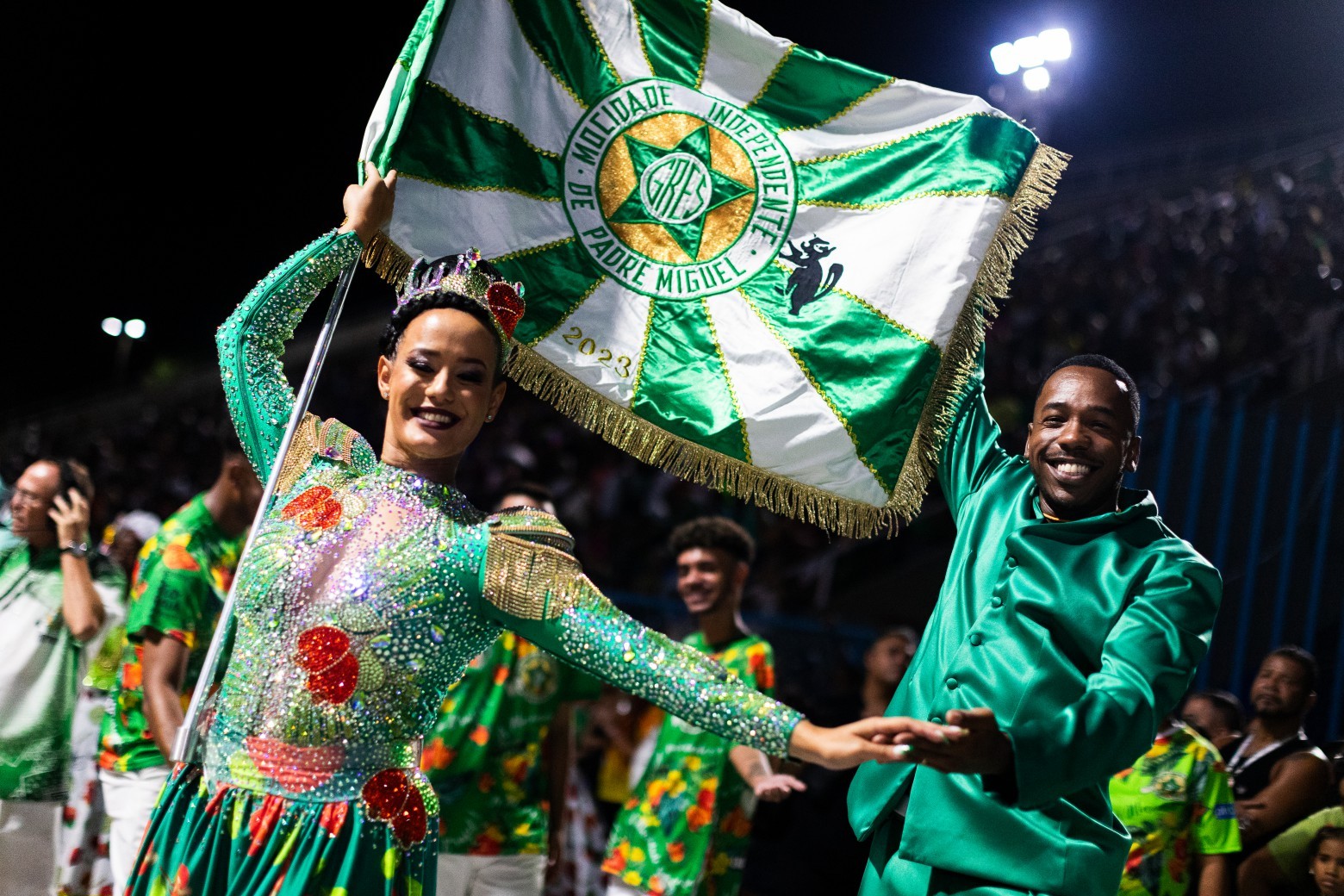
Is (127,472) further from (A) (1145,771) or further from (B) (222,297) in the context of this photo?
(A) (1145,771)

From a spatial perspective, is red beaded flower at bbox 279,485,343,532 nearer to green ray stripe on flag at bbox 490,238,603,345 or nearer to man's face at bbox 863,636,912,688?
green ray stripe on flag at bbox 490,238,603,345

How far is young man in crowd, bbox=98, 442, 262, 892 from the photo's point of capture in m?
4.34

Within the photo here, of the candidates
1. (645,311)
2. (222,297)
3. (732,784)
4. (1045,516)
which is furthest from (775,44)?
(222,297)

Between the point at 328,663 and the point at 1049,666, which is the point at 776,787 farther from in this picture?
the point at 328,663

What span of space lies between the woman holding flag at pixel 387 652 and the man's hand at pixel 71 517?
2825mm

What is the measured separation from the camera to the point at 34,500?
16.7ft

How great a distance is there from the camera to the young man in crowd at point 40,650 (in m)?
4.93

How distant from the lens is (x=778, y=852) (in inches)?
261

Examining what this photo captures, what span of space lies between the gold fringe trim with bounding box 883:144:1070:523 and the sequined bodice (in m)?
1.45

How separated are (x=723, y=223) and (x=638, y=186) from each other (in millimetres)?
261

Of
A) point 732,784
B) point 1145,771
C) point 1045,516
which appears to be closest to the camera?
point 1045,516

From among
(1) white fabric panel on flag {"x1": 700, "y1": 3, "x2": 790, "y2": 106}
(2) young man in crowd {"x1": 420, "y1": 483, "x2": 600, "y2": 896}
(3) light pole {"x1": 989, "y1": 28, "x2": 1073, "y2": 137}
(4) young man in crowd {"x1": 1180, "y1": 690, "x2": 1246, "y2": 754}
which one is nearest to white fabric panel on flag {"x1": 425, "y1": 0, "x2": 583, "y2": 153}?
(1) white fabric panel on flag {"x1": 700, "y1": 3, "x2": 790, "y2": 106}

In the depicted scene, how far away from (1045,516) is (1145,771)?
216 cm

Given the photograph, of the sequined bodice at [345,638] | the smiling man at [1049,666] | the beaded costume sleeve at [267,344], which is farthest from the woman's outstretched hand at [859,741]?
the beaded costume sleeve at [267,344]
